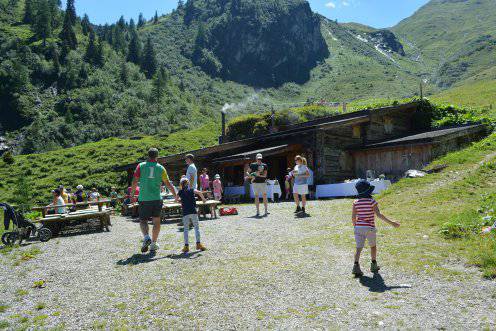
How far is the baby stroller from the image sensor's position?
37.6ft

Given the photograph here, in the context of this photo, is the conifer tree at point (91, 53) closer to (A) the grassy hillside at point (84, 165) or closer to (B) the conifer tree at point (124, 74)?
(B) the conifer tree at point (124, 74)

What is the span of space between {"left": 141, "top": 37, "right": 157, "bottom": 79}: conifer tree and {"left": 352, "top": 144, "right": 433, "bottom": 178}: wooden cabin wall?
391 feet

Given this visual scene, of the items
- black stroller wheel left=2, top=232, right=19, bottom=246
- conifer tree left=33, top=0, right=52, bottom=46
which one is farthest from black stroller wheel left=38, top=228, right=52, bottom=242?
conifer tree left=33, top=0, right=52, bottom=46

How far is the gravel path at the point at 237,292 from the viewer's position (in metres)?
4.85

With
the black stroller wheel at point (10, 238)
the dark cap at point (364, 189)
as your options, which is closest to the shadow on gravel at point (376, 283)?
the dark cap at point (364, 189)

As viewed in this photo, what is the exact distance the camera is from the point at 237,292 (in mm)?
5863

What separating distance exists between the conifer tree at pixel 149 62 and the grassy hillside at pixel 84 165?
2558 inches

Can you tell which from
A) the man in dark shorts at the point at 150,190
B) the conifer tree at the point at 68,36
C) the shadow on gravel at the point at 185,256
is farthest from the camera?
the conifer tree at the point at 68,36

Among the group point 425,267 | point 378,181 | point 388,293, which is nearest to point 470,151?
point 378,181

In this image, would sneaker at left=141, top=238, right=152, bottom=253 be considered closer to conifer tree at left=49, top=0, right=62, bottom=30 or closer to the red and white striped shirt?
the red and white striped shirt

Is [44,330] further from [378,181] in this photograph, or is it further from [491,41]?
[491,41]

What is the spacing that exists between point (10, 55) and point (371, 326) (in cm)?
13628

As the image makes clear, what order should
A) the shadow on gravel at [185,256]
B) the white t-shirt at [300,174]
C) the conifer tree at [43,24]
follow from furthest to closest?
the conifer tree at [43,24]
the white t-shirt at [300,174]
the shadow on gravel at [185,256]

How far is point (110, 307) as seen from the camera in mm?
5488
